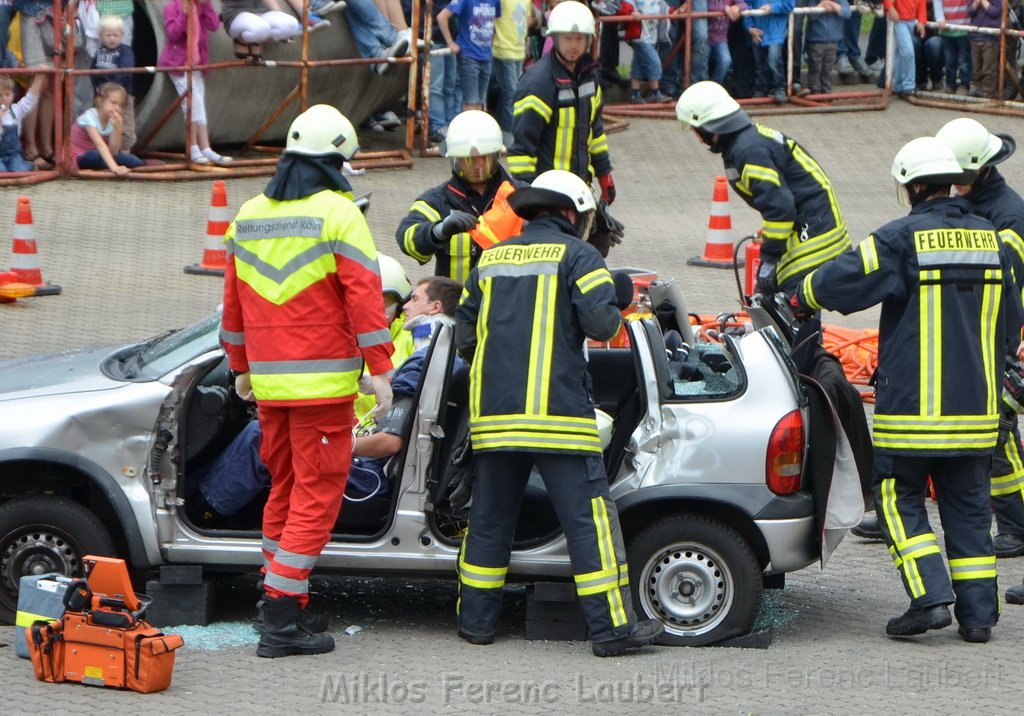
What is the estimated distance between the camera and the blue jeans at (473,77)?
16516 mm

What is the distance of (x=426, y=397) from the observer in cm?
618

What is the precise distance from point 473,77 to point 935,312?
35.0 feet

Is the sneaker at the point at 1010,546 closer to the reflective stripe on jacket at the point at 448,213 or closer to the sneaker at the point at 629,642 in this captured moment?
the sneaker at the point at 629,642

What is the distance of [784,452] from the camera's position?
6113 millimetres

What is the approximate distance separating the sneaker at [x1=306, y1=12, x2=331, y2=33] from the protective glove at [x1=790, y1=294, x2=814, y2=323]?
396 inches

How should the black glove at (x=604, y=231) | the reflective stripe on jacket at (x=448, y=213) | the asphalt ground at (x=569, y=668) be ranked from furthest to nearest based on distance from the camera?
the black glove at (x=604, y=231)
the reflective stripe on jacket at (x=448, y=213)
the asphalt ground at (x=569, y=668)

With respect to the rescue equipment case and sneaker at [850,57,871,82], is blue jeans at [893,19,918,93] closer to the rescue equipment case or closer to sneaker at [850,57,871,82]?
sneaker at [850,57,871,82]

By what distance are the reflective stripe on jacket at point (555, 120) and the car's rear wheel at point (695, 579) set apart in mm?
4332

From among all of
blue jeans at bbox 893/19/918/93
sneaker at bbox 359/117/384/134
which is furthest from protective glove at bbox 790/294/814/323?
blue jeans at bbox 893/19/918/93

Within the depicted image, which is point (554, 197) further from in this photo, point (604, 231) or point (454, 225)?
point (604, 231)

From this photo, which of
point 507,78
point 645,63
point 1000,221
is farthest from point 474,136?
point 645,63

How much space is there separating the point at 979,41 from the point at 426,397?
15208mm

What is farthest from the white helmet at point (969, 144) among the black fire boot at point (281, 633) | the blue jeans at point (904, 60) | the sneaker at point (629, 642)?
the blue jeans at point (904, 60)

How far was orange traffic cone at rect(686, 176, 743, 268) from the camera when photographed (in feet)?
44.2
